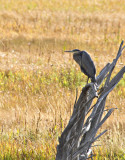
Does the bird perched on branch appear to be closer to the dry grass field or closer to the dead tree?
the dead tree

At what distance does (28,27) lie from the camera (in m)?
9.84

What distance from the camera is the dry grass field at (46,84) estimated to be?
292 cm

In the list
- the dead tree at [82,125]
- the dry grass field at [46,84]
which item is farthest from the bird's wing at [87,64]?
the dry grass field at [46,84]

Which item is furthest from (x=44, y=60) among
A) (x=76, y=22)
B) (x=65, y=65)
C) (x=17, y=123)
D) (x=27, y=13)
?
(x=27, y=13)

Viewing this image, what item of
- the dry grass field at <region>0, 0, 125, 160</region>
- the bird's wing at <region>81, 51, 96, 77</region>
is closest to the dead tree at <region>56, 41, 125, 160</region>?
the bird's wing at <region>81, 51, 96, 77</region>

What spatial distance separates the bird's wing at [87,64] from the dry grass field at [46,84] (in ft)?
3.12

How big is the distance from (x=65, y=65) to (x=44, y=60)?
2.64ft

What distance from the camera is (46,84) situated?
489cm

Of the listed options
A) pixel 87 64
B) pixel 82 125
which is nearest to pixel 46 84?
pixel 82 125

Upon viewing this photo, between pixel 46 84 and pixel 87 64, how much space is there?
3110mm

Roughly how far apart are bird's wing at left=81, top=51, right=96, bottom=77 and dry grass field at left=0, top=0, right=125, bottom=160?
0.95 m

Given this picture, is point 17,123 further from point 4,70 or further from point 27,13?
point 27,13

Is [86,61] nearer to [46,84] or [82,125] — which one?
[82,125]

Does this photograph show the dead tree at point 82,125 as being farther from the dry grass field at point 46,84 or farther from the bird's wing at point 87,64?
the dry grass field at point 46,84
